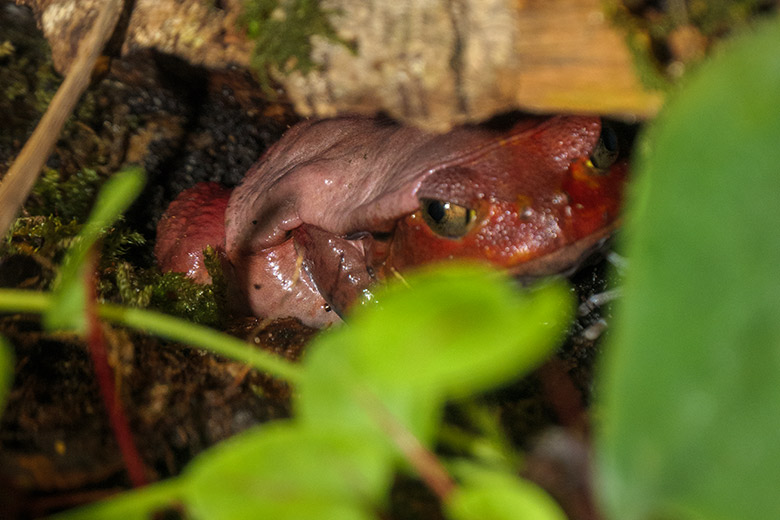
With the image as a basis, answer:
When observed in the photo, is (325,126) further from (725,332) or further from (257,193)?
(725,332)

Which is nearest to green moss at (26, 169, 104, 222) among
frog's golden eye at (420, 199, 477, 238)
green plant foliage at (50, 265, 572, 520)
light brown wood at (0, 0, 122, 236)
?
light brown wood at (0, 0, 122, 236)

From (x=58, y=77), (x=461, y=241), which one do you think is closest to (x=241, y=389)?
(x=461, y=241)

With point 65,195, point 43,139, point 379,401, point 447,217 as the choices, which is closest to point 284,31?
point 43,139

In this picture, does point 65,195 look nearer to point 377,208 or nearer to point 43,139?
point 43,139

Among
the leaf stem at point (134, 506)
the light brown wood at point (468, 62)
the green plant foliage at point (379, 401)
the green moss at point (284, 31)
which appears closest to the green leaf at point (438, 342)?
the green plant foliage at point (379, 401)

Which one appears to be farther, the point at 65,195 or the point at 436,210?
the point at 65,195

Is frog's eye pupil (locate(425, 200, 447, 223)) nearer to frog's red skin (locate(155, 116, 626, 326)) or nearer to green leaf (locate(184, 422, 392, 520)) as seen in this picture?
frog's red skin (locate(155, 116, 626, 326))
